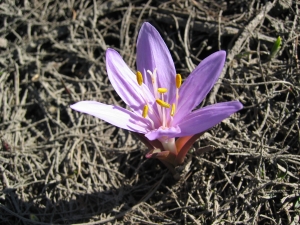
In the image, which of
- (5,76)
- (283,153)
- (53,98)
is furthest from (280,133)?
(5,76)

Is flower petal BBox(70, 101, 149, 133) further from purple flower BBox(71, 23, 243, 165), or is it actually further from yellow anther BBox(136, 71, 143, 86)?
yellow anther BBox(136, 71, 143, 86)

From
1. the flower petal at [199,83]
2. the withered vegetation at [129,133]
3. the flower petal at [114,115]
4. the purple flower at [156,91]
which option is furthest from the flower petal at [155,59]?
the withered vegetation at [129,133]

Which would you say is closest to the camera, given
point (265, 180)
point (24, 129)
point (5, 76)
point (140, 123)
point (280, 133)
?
point (140, 123)

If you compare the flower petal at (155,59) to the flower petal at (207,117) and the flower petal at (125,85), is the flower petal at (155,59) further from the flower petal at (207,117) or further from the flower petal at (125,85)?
the flower petal at (207,117)

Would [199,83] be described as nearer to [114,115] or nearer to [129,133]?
[114,115]

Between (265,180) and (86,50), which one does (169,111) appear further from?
(86,50)

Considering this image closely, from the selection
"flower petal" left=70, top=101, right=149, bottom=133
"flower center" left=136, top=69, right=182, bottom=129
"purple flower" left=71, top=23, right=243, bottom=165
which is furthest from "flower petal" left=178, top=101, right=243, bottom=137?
"flower petal" left=70, top=101, right=149, bottom=133
